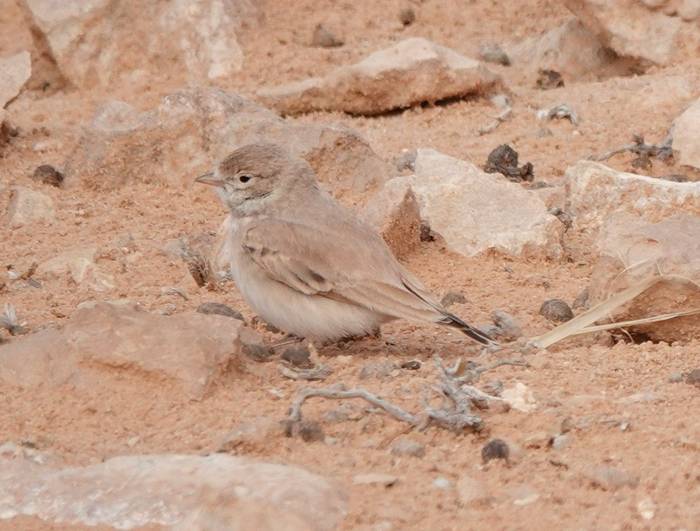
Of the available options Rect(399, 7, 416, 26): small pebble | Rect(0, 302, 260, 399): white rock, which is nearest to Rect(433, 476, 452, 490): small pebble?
Rect(0, 302, 260, 399): white rock

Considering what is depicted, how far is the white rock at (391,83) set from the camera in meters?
10.2

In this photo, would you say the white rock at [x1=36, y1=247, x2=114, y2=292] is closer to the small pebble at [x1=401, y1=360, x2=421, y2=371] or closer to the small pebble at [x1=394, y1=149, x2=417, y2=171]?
the small pebble at [x1=401, y1=360, x2=421, y2=371]

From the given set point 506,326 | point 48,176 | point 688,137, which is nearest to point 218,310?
point 506,326

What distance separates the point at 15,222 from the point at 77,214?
14.1 inches

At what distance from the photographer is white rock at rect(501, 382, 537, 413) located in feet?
18.2

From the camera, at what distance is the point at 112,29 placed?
1119 centimetres

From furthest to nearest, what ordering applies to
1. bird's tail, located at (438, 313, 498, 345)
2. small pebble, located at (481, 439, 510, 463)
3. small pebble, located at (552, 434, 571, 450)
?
1. bird's tail, located at (438, 313, 498, 345)
2. small pebble, located at (552, 434, 571, 450)
3. small pebble, located at (481, 439, 510, 463)

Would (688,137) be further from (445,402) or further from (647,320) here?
(445,402)

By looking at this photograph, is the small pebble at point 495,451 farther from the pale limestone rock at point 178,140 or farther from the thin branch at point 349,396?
the pale limestone rock at point 178,140

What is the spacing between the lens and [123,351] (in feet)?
19.3

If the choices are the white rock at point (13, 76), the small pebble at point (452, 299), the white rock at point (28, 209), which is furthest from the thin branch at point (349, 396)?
the white rock at point (13, 76)

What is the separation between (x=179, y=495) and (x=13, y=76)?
233 inches

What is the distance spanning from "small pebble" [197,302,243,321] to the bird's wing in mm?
371

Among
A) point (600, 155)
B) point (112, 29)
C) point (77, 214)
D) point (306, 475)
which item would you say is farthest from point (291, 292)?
point (112, 29)
